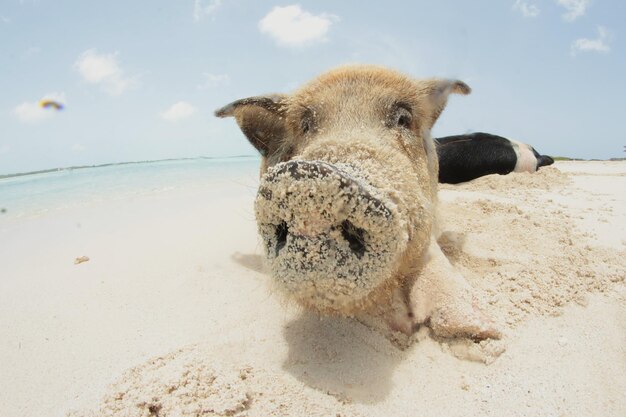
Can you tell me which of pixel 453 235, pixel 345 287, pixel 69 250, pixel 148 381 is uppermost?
pixel 345 287

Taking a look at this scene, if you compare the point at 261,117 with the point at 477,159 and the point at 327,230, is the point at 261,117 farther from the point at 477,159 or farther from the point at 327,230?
the point at 477,159

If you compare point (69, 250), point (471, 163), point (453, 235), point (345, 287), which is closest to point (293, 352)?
point (345, 287)

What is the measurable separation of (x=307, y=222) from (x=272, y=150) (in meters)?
1.99

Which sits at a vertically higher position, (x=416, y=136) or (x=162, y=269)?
(x=416, y=136)

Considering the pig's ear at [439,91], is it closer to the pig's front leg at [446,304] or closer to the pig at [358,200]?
the pig at [358,200]

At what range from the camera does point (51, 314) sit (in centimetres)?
323

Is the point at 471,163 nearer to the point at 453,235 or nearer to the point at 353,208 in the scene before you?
the point at 453,235

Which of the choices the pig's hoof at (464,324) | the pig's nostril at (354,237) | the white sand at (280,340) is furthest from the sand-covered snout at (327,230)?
the pig's hoof at (464,324)

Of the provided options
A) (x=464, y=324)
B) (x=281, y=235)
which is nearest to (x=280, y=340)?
(x=281, y=235)

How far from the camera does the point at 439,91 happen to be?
3785mm

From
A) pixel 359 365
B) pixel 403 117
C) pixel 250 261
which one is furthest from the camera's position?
pixel 250 261

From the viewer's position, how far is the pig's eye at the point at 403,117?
3152 mm

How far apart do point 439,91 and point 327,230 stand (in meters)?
2.48

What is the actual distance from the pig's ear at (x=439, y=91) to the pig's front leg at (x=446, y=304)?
1.43 meters
